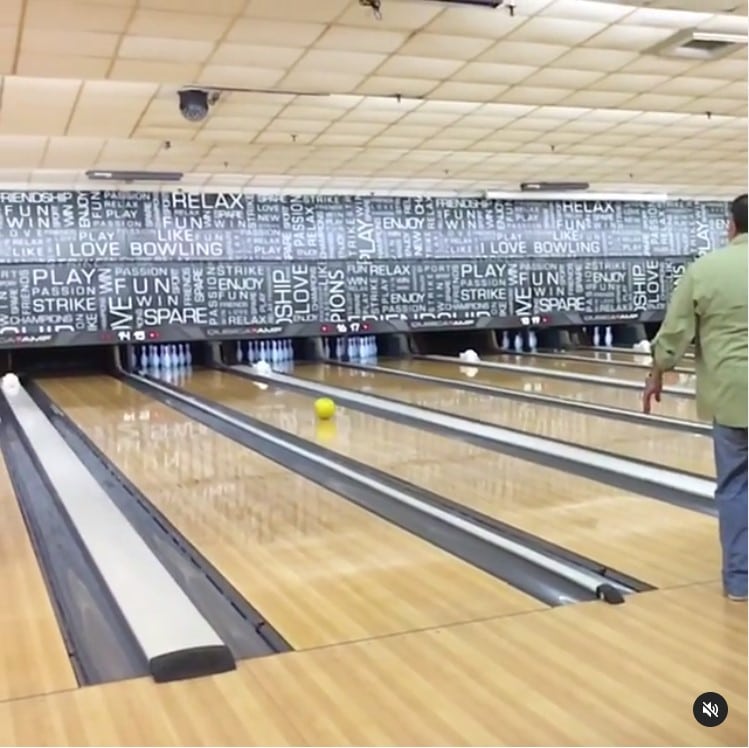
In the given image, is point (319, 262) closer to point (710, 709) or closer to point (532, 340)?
point (532, 340)

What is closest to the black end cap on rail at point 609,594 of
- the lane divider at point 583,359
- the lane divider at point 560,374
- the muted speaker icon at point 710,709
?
the muted speaker icon at point 710,709

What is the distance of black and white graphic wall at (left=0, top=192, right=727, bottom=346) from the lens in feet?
34.7

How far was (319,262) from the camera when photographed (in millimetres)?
11680

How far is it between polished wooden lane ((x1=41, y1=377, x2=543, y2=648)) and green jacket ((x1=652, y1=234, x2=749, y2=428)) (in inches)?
31.8

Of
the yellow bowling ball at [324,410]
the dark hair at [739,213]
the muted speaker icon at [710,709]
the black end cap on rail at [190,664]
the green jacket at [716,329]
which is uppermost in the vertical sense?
the dark hair at [739,213]

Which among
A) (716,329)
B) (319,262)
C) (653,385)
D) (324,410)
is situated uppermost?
(319,262)

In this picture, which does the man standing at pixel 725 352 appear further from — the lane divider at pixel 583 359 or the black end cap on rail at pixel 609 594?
the lane divider at pixel 583 359

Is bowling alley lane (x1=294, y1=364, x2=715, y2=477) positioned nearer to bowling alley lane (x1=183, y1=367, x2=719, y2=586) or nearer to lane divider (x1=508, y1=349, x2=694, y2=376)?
bowling alley lane (x1=183, y1=367, x2=719, y2=586)

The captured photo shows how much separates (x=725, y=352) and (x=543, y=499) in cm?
160

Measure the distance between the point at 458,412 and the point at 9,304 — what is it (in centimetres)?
572

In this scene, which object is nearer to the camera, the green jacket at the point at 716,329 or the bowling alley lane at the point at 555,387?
the green jacket at the point at 716,329

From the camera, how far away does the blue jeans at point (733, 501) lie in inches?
109

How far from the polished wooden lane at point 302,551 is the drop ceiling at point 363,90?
87.1 inches

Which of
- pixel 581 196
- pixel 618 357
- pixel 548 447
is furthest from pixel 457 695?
pixel 581 196
